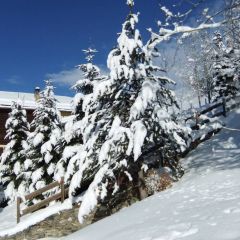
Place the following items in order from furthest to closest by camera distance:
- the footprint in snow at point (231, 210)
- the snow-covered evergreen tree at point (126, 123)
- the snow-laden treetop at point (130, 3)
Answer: the snow-laden treetop at point (130, 3) → the snow-covered evergreen tree at point (126, 123) → the footprint in snow at point (231, 210)

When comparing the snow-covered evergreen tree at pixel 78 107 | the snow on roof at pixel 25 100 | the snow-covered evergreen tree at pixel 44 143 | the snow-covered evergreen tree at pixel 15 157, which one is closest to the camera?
the snow-covered evergreen tree at pixel 78 107

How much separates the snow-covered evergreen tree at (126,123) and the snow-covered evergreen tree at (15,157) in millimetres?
10246

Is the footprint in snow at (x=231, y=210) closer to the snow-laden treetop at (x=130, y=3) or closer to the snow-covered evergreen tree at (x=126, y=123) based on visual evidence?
the snow-covered evergreen tree at (x=126, y=123)

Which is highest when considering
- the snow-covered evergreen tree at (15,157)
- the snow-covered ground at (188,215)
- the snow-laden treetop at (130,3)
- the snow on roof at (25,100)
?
the snow on roof at (25,100)

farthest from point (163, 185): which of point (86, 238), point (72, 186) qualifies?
point (86, 238)

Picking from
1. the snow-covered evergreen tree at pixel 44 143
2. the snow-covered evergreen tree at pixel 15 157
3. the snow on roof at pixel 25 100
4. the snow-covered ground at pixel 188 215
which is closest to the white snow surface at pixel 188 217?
the snow-covered ground at pixel 188 215

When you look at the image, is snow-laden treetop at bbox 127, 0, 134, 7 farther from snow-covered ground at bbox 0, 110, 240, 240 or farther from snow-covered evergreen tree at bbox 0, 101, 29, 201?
snow-covered evergreen tree at bbox 0, 101, 29, 201

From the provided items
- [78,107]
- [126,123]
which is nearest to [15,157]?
[78,107]

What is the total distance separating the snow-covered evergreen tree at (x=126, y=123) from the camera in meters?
14.2

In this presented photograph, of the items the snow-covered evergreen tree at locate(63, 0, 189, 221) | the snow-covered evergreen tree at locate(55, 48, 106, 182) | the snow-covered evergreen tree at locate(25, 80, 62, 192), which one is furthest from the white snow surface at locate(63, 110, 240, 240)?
the snow-covered evergreen tree at locate(25, 80, 62, 192)

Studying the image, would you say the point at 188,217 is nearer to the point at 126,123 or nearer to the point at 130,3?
the point at 126,123

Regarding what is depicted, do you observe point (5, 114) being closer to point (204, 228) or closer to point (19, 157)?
point (19, 157)

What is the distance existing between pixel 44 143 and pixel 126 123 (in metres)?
8.64

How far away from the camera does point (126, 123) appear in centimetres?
1497
